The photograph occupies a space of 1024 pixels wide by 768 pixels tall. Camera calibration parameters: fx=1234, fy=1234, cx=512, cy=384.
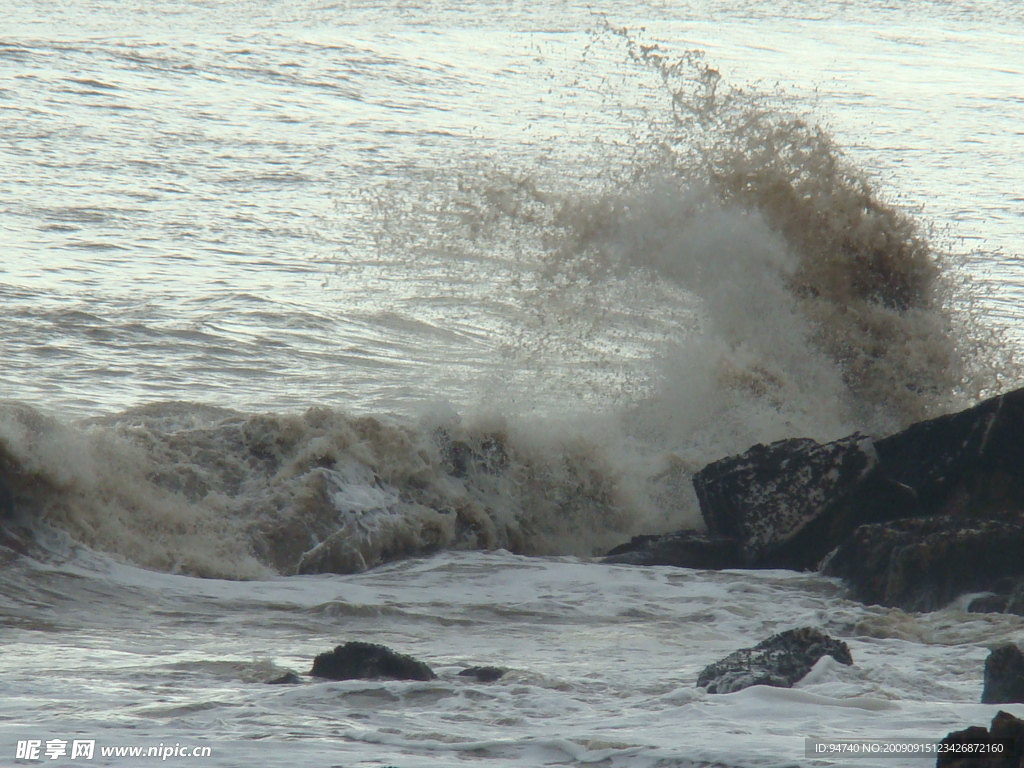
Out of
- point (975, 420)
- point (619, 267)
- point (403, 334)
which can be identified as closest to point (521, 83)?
point (403, 334)

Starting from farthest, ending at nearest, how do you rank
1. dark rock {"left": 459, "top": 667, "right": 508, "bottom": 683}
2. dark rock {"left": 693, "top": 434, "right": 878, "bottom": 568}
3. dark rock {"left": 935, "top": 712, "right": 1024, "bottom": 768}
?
dark rock {"left": 693, "top": 434, "right": 878, "bottom": 568} → dark rock {"left": 459, "top": 667, "right": 508, "bottom": 683} → dark rock {"left": 935, "top": 712, "right": 1024, "bottom": 768}

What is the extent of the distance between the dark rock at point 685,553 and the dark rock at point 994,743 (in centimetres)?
412

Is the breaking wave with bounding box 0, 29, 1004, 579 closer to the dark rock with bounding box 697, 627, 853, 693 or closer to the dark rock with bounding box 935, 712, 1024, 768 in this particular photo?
the dark rock with bounding box 697, 627, 853, 693

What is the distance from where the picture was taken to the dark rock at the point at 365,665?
477cm

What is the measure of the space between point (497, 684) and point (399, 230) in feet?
33.6

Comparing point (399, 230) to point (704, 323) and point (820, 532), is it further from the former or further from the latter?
point (820, 532)

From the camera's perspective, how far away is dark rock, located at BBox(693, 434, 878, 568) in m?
7.48

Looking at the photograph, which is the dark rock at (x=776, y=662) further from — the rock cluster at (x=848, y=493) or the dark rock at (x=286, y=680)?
the rock cluster at (x=848, y=493)

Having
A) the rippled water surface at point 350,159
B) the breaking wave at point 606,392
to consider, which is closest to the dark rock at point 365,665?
the breaking wave at point 606,392

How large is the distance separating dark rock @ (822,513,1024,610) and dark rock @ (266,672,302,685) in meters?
3.19

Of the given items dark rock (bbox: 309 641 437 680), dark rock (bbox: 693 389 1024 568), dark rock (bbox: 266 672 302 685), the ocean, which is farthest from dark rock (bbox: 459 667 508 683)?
dark rock (bbox: 693 389 1024 568)

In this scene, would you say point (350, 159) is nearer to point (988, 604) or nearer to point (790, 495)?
point (790, 495)

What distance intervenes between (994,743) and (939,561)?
326 centimetres

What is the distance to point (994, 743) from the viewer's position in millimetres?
3230
